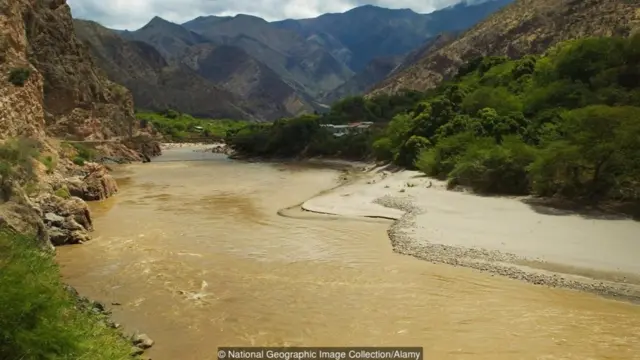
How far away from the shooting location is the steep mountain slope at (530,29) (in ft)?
231

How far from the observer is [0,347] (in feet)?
18.6

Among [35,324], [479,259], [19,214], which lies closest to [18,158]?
[19,214]

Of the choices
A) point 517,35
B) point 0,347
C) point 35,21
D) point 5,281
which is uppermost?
point 517,35

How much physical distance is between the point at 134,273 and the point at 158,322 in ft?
14.8

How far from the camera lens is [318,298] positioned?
43.5 feet

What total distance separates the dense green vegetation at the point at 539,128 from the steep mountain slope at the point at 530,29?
24995 millimetres

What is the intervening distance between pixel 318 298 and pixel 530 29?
9171 cm

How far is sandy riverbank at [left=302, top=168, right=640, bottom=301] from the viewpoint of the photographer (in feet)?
46.9

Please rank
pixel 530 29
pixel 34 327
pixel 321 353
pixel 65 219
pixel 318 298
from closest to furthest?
pixel 34 327
pixel 321 353
pixel 318 298
pixel 65 219
pixel 530 29

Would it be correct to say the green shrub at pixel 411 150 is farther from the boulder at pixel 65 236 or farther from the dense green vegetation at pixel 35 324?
the dense green vegetation at pixel 35 324

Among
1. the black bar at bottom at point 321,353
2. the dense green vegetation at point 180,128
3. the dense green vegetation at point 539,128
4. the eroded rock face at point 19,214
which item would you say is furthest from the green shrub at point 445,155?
the dense green vegetation at point 180,128

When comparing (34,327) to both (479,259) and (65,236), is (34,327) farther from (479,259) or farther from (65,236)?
(65,236)

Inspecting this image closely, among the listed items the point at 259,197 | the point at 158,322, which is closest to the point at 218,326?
the point at 158,322

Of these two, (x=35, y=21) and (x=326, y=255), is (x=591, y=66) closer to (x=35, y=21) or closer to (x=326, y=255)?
(x=326, y=255)
